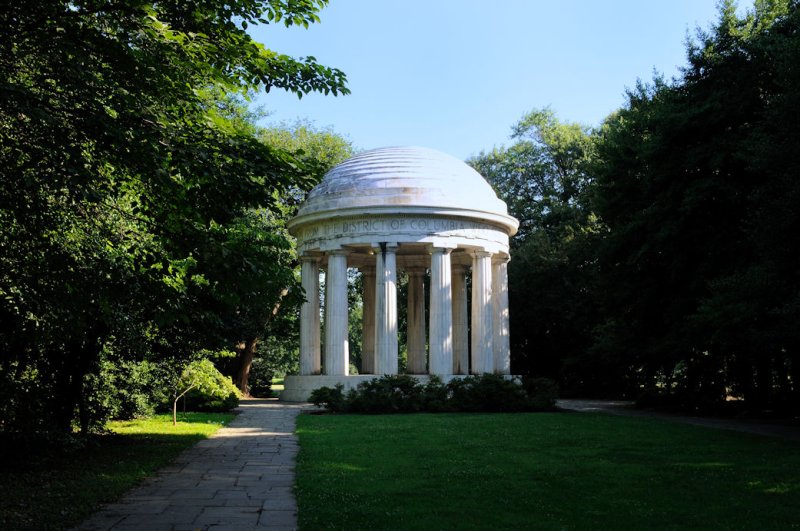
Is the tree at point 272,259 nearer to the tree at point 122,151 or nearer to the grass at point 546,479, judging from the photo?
the tree at point 122,151

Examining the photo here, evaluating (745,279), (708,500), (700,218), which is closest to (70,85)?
(708,500)

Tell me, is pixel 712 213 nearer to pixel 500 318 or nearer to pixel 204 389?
pixel 500 318

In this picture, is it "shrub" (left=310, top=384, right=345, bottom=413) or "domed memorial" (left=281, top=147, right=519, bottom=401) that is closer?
"shrub" (left=310, top=384, right=345, bottom=413)

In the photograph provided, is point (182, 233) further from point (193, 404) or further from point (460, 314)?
point (460, 314)

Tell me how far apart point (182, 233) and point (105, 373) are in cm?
1065

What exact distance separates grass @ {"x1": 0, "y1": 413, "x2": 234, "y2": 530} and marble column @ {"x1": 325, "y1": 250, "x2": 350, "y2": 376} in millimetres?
13415

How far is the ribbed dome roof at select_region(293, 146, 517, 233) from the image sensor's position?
34719 millimetres

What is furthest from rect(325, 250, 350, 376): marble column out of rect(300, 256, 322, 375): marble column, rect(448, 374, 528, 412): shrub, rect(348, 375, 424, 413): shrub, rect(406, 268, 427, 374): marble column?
rect(406, 268, 427, 374): marble column

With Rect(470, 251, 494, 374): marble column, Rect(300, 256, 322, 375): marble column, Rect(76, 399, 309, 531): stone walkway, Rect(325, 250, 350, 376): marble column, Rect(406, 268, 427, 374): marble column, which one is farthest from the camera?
Rect(406, 268, 427, 374): marble column

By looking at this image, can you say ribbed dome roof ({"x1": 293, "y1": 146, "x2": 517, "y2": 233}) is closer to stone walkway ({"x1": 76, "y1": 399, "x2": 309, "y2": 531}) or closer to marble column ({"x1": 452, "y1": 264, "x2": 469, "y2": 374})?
marble column ({"x1": 452, "y1": 264, "x2": 469, "y2": 374})

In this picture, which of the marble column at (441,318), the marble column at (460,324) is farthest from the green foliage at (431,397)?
the marble column at (460,324)

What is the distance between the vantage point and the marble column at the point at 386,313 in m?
35.0

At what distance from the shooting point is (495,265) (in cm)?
3947

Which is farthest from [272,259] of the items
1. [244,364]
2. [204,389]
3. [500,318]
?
[244,364]
